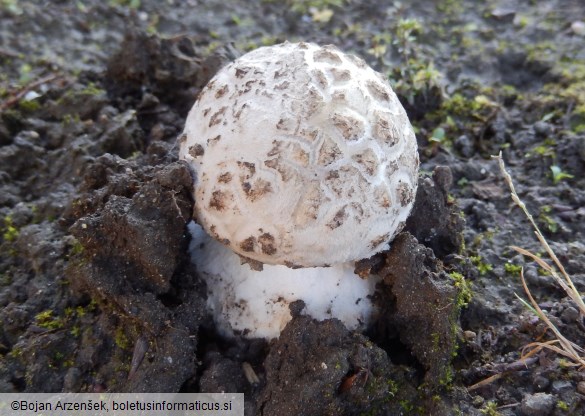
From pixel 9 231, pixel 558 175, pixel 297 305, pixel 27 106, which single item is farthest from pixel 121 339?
pixel 558 175

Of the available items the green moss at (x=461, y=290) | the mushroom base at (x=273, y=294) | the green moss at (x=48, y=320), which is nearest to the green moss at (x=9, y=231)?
the green moss at (x=48, y=320)

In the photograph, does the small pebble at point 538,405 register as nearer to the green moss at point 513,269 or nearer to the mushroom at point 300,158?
the green moss at point 513,269

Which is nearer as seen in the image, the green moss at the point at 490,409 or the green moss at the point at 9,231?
the green moss at the point at 490,409

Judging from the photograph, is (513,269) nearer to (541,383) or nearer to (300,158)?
(541,383)

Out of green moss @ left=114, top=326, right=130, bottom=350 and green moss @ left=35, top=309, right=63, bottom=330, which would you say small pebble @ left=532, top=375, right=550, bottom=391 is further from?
green moss @ left=35, top=309, right=63, bottom=330

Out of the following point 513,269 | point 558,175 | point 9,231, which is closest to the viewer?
point 513,269

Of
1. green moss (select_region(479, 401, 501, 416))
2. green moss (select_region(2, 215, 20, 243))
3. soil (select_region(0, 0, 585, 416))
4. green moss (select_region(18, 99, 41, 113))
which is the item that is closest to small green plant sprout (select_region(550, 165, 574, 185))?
soil (select_region(0, 0, 585, 416))

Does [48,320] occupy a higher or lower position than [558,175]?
lower
